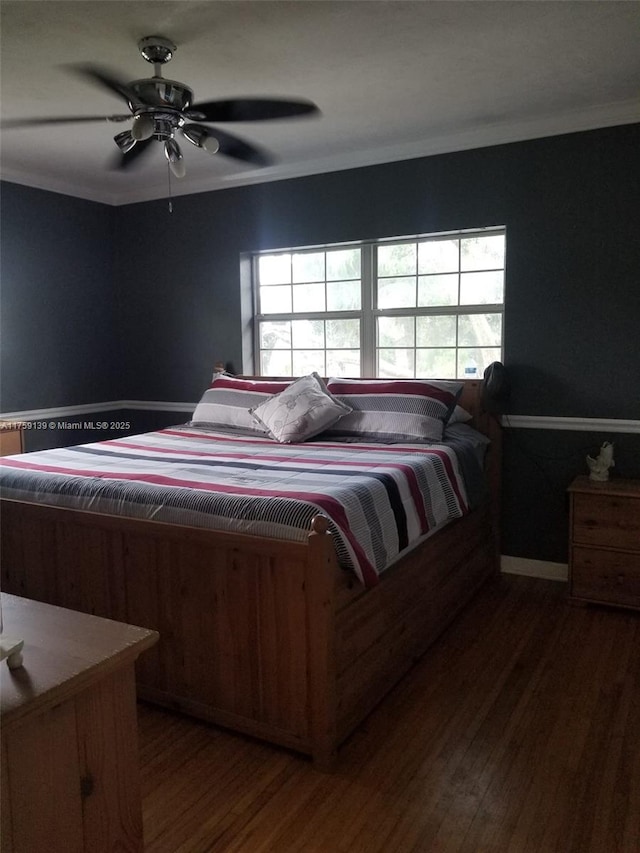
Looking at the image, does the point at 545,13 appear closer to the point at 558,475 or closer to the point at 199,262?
the point at 558,475

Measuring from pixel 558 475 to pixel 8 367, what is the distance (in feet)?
11.4

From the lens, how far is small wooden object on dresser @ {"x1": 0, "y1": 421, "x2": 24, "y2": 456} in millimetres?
3939

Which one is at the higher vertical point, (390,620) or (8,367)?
(8,367)

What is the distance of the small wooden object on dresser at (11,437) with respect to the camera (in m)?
3.94

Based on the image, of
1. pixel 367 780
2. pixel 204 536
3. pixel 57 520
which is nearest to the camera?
pixel 367 780

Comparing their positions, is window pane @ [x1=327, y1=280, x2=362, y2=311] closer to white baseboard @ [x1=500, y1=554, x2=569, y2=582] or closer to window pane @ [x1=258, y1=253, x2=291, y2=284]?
window pane @ [x1=258, y1=253, x2=291, y2=284]

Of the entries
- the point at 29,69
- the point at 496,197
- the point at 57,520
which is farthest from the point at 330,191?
the point at 57,520

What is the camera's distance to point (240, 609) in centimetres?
206

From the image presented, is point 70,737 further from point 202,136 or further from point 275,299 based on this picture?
point 275,299

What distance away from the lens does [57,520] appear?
7.83 ft

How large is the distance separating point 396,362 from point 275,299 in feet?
3.27

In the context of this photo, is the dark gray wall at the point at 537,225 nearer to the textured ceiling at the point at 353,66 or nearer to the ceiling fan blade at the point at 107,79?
the textured ceiling at the point at 353,66

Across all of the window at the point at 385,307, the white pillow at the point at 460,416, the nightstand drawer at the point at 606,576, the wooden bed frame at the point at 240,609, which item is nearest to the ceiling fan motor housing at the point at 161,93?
the wooden bed frame at the point at 240,609

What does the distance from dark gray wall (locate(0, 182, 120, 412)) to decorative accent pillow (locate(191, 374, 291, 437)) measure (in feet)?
4.28
